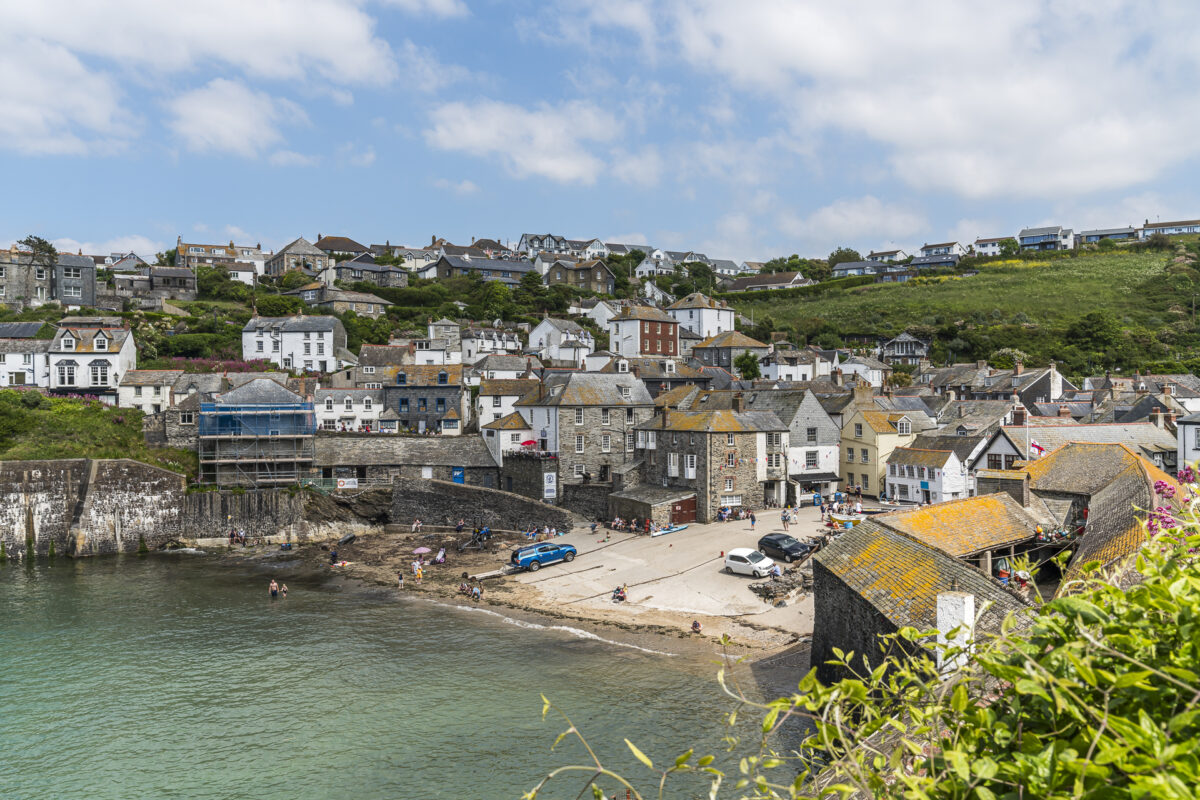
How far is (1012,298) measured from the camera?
4417 inches

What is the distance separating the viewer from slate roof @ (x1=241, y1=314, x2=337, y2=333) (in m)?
76.6

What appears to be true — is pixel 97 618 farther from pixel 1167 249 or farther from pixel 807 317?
pixel 1167 249

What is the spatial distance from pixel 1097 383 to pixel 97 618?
82542 mm

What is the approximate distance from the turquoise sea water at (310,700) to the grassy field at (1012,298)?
284 feet

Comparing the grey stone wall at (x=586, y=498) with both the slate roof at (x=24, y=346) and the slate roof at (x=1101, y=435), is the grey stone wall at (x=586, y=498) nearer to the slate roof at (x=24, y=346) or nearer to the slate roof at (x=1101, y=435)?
the slate roof at (x=1101, y=435)

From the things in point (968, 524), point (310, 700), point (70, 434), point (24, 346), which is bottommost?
point (310, 700)

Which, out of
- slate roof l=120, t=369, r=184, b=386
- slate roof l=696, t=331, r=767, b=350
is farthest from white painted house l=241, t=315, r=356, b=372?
slate roof l=696, t=331, r=767, b=350

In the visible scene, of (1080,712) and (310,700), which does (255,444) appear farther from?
(1080,712)

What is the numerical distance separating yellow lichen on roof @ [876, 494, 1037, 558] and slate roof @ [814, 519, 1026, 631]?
0.99 meters

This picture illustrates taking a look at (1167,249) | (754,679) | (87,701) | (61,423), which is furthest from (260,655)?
(1167,249)

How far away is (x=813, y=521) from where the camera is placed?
1699 inches

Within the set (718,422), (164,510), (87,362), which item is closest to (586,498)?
(718,422)

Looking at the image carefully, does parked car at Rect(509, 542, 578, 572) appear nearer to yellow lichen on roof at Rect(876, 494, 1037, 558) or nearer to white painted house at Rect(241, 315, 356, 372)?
yellow lichen on roof at Rect(876, 494, 1037, 558)

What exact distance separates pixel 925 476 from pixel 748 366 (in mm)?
37070
